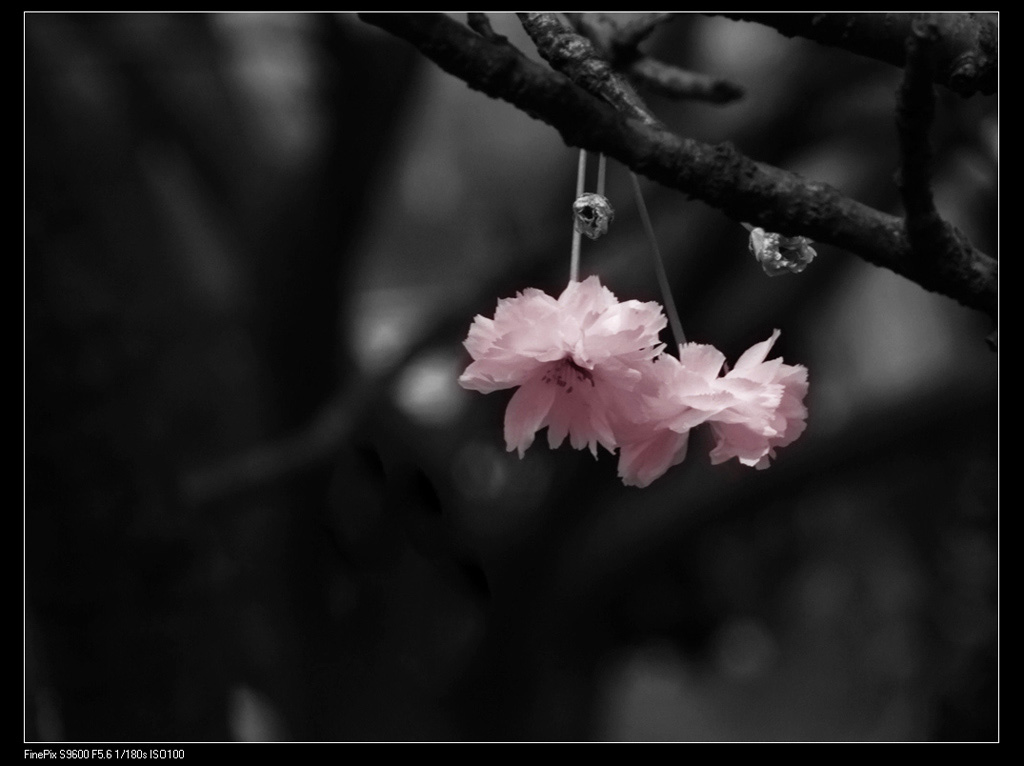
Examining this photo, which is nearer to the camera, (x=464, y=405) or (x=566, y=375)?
(x=566, y=375)

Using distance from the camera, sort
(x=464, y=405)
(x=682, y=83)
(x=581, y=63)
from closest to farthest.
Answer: (x=682, y=83), (x=581, y=63), (x=464, y=405)

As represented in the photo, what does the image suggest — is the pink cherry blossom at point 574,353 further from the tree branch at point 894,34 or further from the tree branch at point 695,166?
the tree branch at point 894,34

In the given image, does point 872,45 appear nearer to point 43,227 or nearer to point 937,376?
point 43,227

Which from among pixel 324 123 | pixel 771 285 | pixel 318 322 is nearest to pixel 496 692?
pixel 318 322

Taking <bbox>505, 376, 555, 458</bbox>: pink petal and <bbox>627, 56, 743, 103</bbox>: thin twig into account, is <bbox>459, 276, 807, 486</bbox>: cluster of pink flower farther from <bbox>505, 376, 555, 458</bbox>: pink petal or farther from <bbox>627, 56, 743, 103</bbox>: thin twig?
<bbox>627, 56, 743, 103</bbox>: thin twig

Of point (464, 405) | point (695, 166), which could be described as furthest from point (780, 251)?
point (464, 405)


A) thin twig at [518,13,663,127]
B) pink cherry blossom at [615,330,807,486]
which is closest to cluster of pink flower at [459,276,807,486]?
pink cherry blossom at [615,330,807,486]

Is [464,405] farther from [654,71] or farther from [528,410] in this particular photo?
[654,71]
